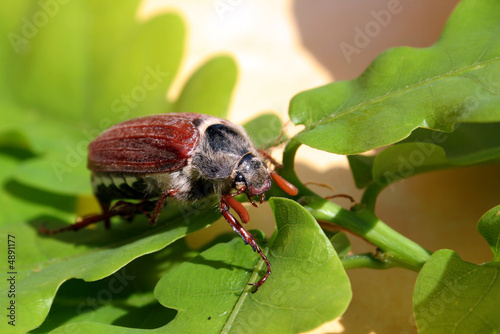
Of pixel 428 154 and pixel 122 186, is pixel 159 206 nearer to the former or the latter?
pixel 122 186

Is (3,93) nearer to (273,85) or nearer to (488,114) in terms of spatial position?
(273,85)

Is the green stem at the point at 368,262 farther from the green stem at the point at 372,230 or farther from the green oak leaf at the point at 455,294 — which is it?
the green oak leaf at the point at 455,294

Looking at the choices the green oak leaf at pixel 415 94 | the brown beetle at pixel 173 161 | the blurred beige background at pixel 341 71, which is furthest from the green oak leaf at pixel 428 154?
the brown beetle at pixel 173 161

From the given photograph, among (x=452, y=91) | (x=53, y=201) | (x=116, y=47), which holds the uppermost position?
(x=116, y=47)

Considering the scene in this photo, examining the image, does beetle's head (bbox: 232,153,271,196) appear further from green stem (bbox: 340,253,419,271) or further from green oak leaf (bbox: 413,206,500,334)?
green oak leaf (bbox: 413,206,500,334)

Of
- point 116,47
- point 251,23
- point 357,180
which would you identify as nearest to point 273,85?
point 251,23

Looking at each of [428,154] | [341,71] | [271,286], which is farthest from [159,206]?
[341,71]

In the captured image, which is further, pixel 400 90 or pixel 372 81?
pixel 372 81
